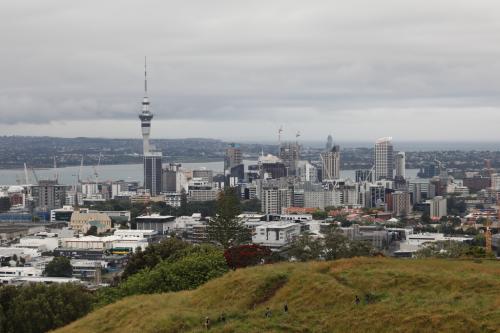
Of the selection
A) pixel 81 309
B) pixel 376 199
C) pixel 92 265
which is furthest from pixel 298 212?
pixel 81 309

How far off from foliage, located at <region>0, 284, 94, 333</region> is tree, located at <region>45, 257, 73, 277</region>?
80.1ft

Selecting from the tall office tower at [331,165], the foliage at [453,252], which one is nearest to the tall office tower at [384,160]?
the tall office tower at [331,165]

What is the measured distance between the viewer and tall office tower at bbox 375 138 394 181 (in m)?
152

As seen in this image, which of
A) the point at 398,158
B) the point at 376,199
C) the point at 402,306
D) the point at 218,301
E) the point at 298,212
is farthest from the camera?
the point at 398,158

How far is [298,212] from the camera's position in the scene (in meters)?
86.1

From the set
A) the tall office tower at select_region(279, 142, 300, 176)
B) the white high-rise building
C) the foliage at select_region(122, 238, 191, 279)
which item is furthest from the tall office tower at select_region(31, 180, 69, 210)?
the foliage at select_region(122, 238, 191, 279)

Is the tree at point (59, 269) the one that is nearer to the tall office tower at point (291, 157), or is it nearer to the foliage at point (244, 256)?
the foliage at point (244, 256)

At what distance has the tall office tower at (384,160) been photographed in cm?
15150

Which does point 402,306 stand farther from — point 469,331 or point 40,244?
point 40,244

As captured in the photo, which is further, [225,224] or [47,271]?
[47,271]

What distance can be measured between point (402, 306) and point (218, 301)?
336cm

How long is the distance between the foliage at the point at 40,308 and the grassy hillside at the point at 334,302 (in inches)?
207

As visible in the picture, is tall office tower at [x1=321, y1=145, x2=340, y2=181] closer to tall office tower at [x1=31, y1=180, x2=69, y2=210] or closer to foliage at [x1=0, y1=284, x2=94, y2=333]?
tall office tower at [x1=31, y1=180, x2=69, y2=210]

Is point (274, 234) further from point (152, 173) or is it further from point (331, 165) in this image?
point (331, 165)
